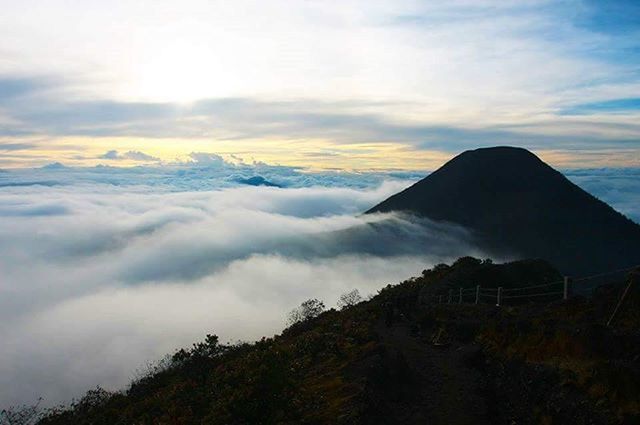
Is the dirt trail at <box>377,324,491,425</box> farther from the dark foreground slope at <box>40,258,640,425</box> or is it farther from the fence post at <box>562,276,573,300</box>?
the fence post at <box>562,276,573,300</box>

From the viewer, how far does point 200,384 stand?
21.7 m

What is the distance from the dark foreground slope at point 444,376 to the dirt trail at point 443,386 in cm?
4

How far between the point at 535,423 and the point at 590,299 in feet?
30.9

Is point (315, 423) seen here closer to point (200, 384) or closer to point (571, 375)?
point (571, 375)

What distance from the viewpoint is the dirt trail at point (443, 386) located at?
1266 centimetres

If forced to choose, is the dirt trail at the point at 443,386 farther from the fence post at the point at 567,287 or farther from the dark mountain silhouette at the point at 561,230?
the dark mountain silhouette at the point at 561,230

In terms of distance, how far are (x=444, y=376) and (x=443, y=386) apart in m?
0.94

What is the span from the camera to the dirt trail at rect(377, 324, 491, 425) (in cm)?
1266

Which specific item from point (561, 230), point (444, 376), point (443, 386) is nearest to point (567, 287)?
point (444, 376)

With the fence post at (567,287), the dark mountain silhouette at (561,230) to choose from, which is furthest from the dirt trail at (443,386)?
the dark mountain silhouette at (561,230)

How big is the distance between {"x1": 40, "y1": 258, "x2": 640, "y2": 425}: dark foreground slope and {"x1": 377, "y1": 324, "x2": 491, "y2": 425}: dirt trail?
4cm

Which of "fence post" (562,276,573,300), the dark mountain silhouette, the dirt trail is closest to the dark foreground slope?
the dirt trail

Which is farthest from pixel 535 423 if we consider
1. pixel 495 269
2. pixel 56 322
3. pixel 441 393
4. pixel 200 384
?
pixel 56 322

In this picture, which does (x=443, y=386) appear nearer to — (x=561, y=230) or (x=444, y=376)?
(x=444, y=376)
